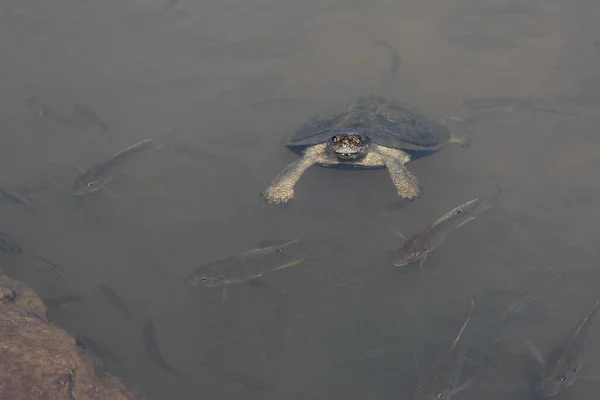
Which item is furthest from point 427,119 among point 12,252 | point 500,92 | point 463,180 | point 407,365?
point 12,252

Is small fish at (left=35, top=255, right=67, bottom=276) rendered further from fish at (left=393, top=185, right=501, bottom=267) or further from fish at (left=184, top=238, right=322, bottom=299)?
fish at (left=393, top=185, right=501, bottom=267)

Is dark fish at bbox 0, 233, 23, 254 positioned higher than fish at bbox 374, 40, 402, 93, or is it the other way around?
fish at bbox 374, 40, 402, 93

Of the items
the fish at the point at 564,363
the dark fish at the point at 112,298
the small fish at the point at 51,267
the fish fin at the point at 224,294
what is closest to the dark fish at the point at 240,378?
the fish fin at the point at 224,294

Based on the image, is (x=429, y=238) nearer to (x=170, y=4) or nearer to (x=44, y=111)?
(x=44, y=111)

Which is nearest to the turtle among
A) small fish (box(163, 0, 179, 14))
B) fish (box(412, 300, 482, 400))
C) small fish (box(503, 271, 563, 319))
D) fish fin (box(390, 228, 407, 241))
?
fish fin (box(390, 228, 407, 241))

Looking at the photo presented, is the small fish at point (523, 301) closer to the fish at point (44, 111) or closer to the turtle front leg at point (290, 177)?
the turtle front leg at point (290, 177)

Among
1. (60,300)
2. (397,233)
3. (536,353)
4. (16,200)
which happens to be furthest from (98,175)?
(536,353)
